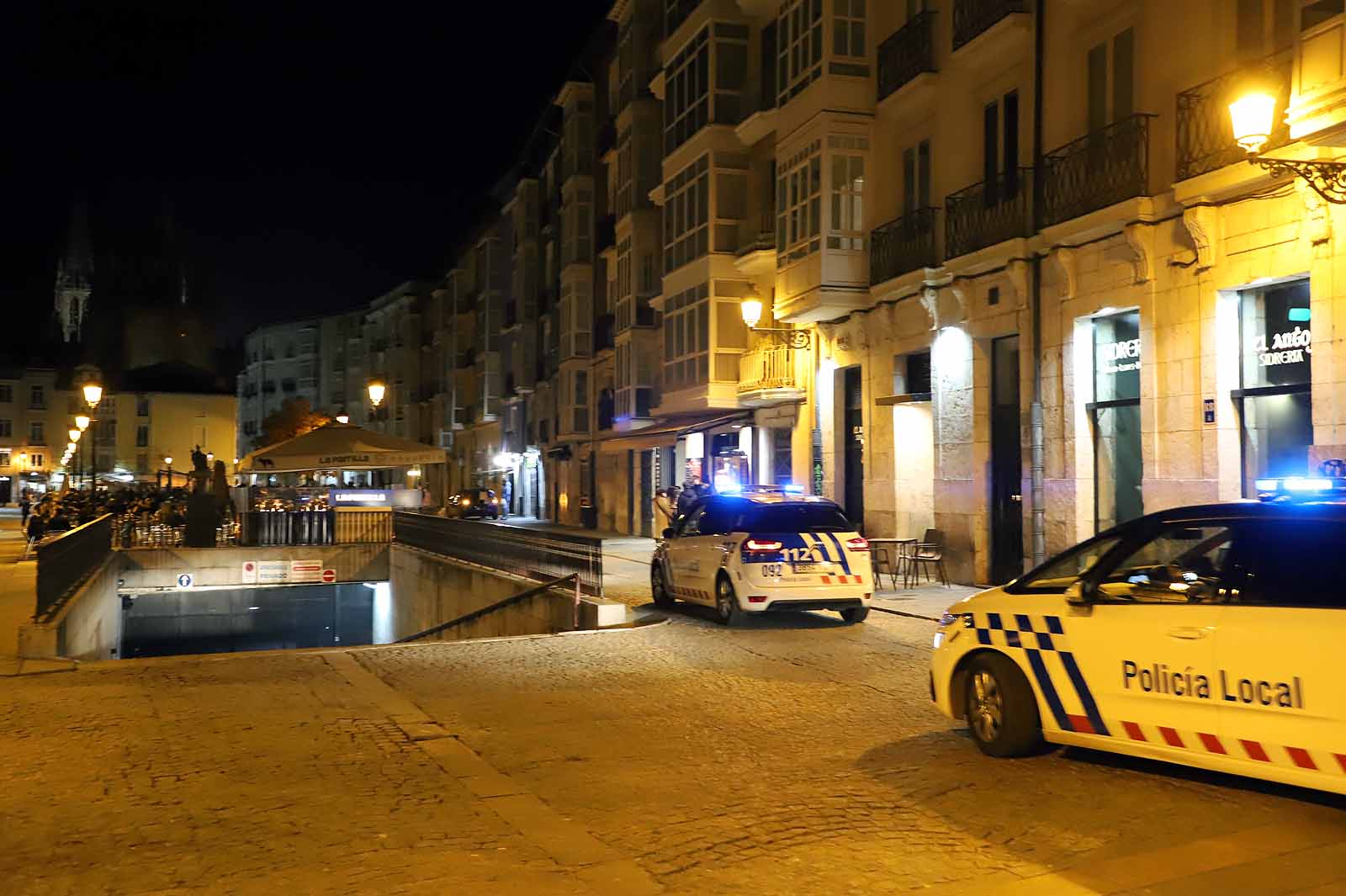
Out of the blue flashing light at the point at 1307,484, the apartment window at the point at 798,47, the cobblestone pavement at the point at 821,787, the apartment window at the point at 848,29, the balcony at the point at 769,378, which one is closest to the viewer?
the cobblestone pavement at the point at 821,787

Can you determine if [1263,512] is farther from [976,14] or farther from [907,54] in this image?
[907,54]

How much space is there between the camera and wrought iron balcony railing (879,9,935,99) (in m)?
21.5

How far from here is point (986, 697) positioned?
788 cm

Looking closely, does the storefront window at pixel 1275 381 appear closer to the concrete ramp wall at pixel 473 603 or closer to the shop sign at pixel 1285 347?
the shop sign at pixel 1285 347

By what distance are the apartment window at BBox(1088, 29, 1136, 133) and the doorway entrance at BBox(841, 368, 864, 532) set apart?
8.27 metres

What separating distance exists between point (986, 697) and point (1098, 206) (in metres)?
11.1

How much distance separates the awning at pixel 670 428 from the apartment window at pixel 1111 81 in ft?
43.2

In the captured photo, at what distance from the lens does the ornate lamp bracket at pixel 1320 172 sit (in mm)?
12188

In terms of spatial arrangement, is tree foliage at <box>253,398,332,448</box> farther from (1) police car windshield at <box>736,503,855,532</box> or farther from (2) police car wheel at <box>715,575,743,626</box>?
(1) police car windshield at <box>736,503,855,532</box>

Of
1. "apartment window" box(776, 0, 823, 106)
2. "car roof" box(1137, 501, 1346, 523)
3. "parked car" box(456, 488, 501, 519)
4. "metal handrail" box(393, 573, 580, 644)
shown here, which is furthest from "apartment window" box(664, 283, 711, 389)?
"car roof" box(1137, 501, 1346, 523)

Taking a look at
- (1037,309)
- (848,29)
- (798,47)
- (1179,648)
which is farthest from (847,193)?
(1179,648)

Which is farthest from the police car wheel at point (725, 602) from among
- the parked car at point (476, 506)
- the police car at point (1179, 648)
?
the parked car at point (476, 506)

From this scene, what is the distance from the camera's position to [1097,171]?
56.2 feet

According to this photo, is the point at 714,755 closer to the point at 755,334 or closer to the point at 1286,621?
the point at 1286,621
